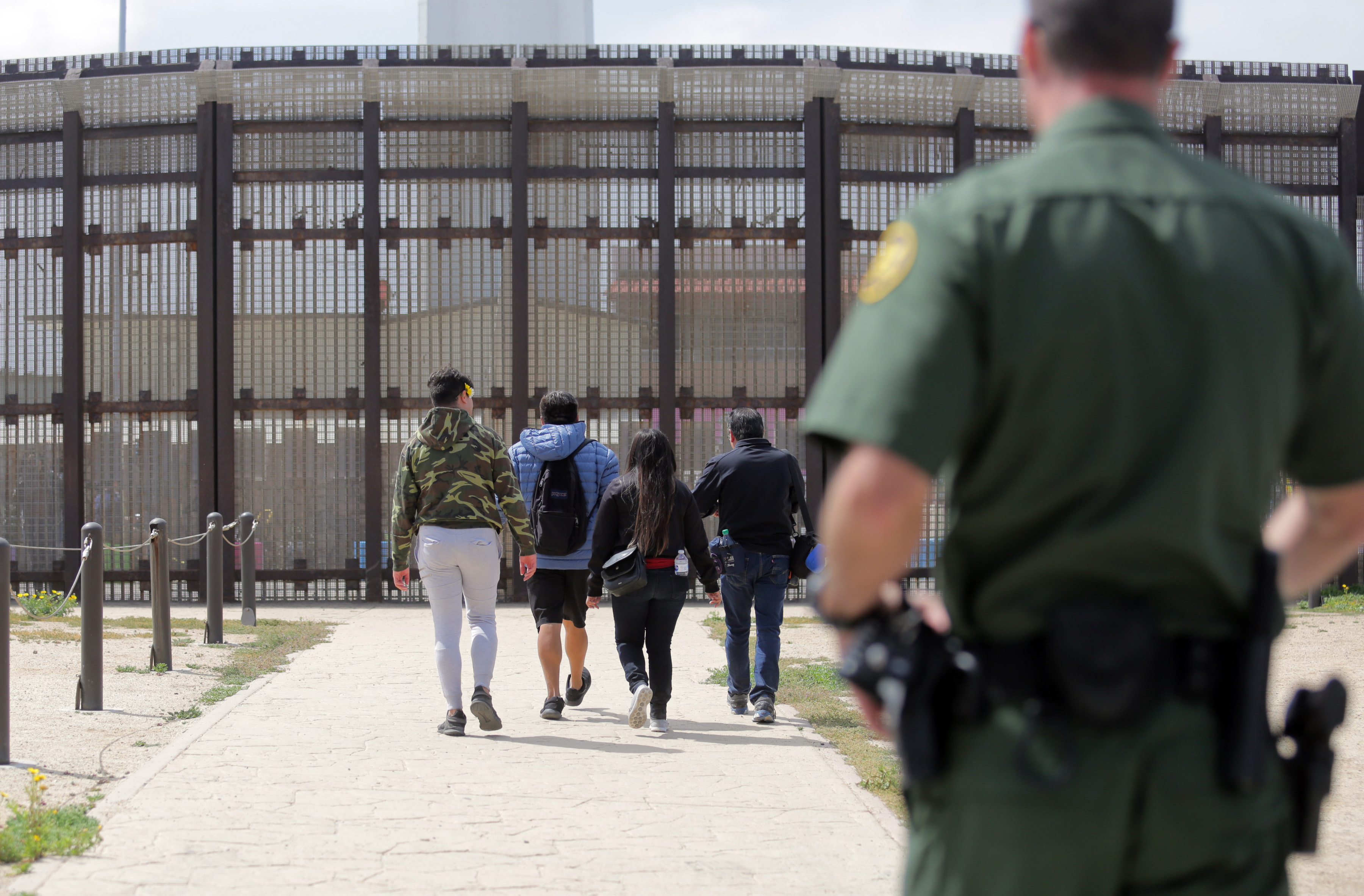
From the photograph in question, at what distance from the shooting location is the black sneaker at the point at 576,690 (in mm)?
7738

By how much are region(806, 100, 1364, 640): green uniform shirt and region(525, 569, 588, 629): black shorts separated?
5741 millimetres

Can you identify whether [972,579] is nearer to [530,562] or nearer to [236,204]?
[530,562]

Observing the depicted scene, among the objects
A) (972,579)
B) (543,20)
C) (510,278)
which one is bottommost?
(972,579)

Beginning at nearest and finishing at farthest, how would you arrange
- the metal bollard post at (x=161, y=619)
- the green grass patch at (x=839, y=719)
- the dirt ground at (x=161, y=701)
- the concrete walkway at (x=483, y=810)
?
the concrete walkway at (x=483, y=810) < the dirt ground at (x=161, y=701) < the green grass patch at (x=839, y=719) < the metal bollard post at (x=161, y=619)

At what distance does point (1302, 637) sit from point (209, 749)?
9.45m

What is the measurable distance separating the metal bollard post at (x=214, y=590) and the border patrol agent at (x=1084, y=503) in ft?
33.7

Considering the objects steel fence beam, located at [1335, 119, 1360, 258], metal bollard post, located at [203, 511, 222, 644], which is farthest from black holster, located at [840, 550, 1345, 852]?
steel fence beam, located at [1335, 119, 1360, 258]

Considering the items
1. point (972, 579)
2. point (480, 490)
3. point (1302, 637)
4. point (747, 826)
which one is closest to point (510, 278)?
point (480, 490)

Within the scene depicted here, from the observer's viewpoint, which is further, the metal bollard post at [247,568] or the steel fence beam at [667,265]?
the steel fence beam at [667,265]

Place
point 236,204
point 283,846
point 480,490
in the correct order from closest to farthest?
point 283,846 → point 480,490 → point 236,204

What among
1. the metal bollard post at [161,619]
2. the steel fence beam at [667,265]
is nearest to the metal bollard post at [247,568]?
the metal bollard post at [161,619]

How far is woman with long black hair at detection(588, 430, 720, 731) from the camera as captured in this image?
7129 millimetres

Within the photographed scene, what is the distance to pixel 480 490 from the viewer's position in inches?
275

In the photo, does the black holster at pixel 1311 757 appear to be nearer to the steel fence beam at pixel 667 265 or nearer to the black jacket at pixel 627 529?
the black jacket at pixel 627 529
